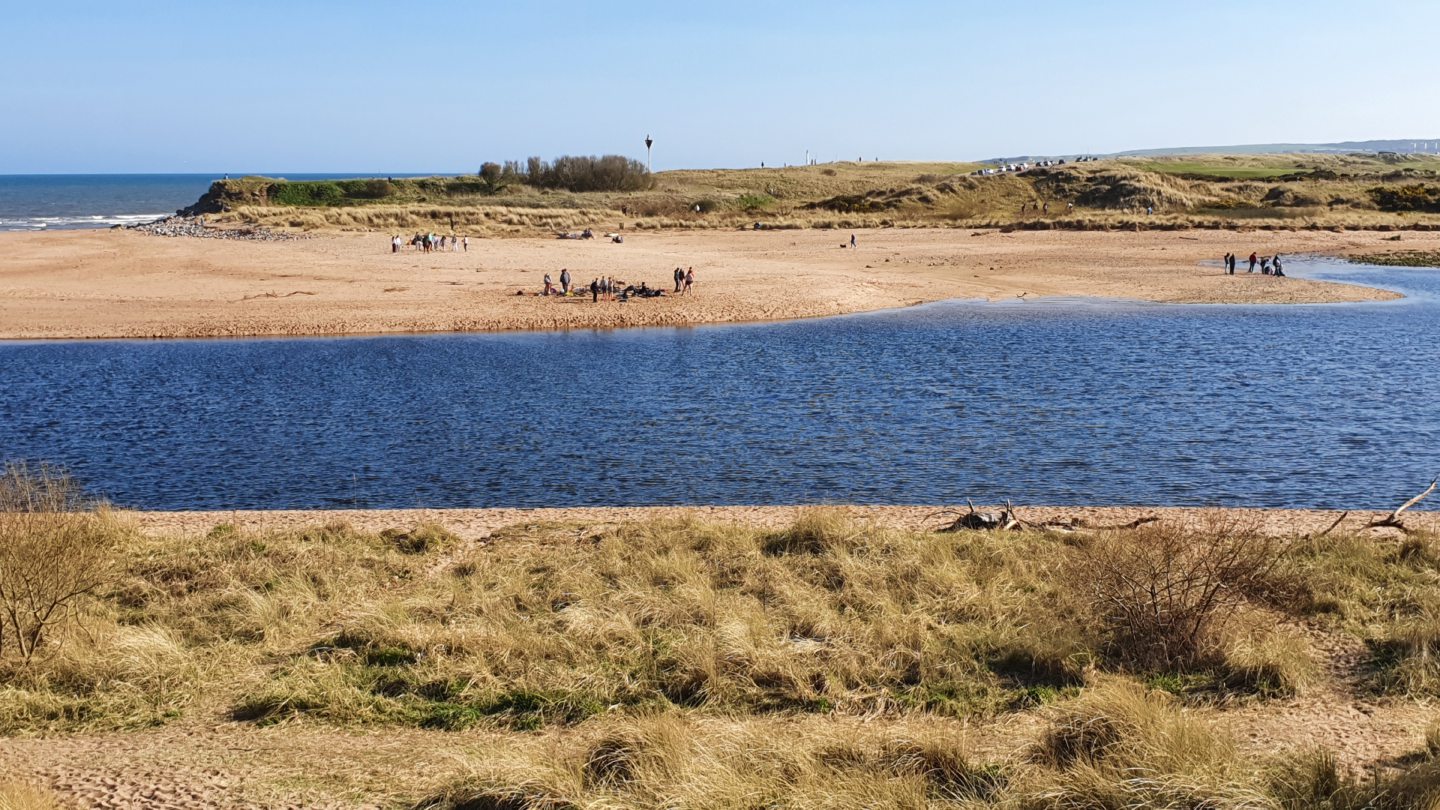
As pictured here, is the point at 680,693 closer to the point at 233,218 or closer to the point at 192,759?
the point at 192,759

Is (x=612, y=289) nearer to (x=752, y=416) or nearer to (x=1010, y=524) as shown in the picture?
(x=752, y=416)

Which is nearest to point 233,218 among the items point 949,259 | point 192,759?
point 949,259

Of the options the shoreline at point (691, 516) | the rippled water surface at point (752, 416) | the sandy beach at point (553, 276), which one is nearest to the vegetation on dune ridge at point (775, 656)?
the shoreline at point (691, 516)

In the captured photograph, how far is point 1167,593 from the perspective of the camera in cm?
1045

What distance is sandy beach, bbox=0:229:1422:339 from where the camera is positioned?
4031 cm

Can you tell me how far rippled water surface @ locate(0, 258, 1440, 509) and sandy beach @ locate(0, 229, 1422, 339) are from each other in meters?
A: 3.16

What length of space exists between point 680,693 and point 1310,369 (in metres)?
25.2

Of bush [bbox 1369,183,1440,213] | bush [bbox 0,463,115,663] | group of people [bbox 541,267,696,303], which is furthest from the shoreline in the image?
bush [bbox 1369,183,1440,213]

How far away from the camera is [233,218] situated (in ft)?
267

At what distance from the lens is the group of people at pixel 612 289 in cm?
4388

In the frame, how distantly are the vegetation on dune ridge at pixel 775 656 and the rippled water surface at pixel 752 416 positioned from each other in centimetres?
478

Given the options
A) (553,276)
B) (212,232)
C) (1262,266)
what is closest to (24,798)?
(553,276)

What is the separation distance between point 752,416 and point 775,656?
14913 millimetres

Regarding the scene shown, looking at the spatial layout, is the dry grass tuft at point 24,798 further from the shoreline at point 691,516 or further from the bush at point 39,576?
the shoreline at point 691,516
